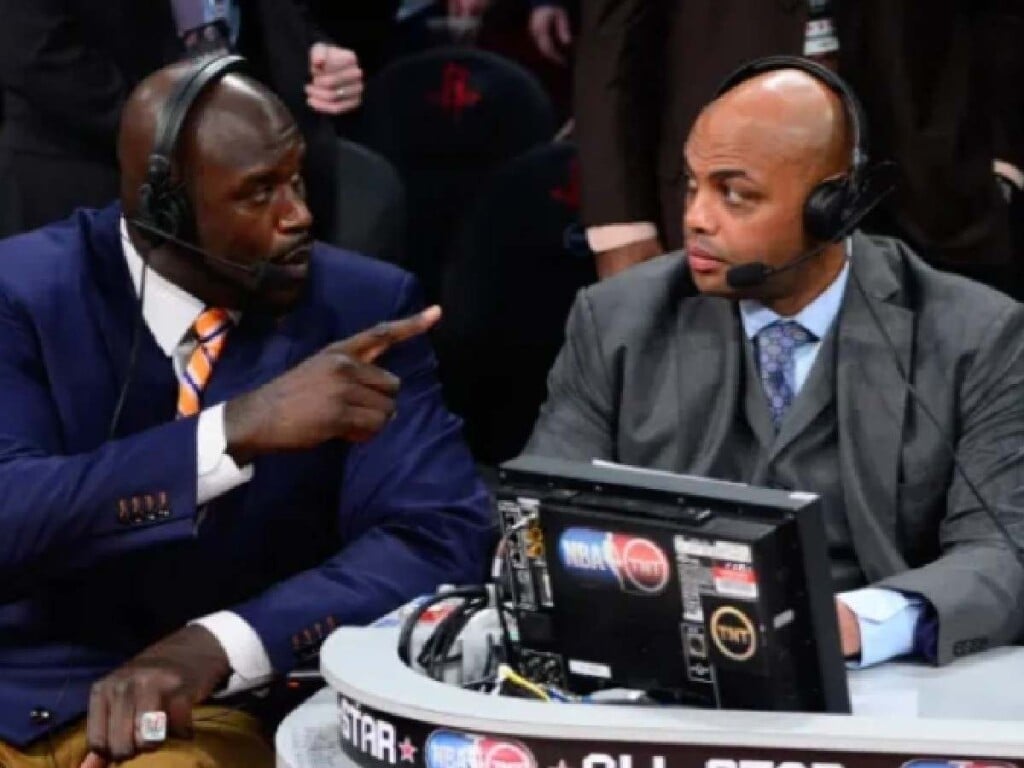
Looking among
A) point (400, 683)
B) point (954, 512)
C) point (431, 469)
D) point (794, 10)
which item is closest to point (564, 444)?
point (431, 469)

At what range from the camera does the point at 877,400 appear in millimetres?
2908

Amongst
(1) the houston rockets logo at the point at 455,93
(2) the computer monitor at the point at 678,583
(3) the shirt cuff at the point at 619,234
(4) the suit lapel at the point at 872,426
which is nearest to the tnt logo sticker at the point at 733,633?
(2) the computer monitor at the point at 678,583

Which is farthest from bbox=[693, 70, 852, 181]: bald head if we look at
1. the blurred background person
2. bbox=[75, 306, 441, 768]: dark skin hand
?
the blurred background person

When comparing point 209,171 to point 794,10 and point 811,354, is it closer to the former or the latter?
point 811,354

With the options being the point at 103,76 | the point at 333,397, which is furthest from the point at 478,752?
the point at 103,76

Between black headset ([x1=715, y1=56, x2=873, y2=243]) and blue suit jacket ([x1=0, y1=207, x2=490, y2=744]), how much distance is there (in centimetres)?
55

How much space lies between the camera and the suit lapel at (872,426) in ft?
9.46

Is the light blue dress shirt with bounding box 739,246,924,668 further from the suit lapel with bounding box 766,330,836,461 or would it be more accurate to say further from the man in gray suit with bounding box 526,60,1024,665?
the suit lapel with bounding box 766,330,836,461

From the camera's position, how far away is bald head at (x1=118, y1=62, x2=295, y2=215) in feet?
9.96

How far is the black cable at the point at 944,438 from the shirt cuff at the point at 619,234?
0.95 meters

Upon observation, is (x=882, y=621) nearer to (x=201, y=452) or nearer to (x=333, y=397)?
(x=333, y=397)

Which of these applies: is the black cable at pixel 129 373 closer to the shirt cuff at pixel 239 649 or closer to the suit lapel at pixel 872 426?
the shirt cuff at pixel 239 649

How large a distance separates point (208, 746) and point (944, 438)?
3.08 feet

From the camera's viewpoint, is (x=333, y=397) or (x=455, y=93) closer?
(x=333, y=397)
